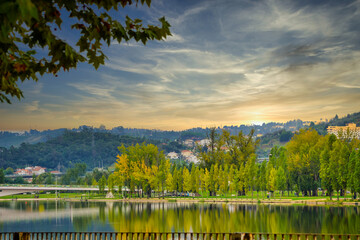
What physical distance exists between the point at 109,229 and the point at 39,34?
2945 centimetres

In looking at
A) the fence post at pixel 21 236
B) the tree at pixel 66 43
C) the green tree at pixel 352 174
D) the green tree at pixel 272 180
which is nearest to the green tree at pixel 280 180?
the green tree at pixel 272 180

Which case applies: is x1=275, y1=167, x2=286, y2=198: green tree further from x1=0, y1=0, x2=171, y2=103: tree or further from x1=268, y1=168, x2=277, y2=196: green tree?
x1=0, y1=0, x2=171, y2=103: tree

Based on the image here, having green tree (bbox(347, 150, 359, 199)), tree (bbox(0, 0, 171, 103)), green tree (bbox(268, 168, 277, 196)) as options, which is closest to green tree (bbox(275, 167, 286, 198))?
green tree (bbox(268, 168, 277, 196))

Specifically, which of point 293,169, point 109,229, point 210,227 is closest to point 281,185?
point 293,169

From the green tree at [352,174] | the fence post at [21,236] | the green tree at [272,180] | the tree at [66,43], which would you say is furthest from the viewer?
the green tree at [272,180]

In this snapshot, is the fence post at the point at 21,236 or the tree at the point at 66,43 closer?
the tree at the point at 66,43

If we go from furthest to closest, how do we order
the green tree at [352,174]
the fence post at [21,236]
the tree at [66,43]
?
the green tree at [352,174], the fence post at [21,236], the tree at [66,43]

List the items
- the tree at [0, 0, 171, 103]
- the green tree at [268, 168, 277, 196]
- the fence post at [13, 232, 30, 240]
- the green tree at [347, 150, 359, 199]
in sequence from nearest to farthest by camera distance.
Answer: the tree at [0, 0, 171, 103], the fence post at [13, 232, 30, 240], the green tree at [347, 150, 359, 199], the green tree at [268, 168, 277, 196]

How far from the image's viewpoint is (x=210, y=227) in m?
33.6

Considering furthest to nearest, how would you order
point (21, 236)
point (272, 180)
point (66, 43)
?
point (272, 180)
point (21, 236)
point (66, 43)

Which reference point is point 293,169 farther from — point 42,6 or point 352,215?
point 42,6

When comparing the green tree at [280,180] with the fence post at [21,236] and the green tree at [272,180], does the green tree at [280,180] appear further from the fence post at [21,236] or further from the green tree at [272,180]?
the fence post at [21,236]

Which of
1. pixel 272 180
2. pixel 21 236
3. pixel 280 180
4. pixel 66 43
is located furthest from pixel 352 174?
pixel 66 43

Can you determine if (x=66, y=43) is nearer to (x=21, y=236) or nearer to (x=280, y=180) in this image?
(x=21, y=236)
